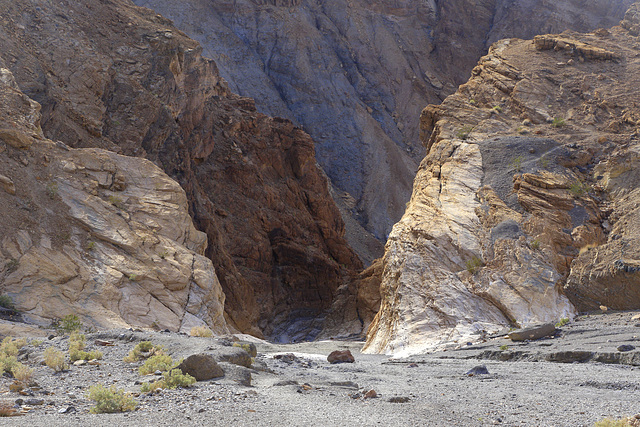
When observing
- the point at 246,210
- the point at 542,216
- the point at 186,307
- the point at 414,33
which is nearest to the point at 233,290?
the point at 246,210

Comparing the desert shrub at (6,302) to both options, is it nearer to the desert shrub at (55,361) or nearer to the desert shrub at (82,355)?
the desert shrub at (82,355)

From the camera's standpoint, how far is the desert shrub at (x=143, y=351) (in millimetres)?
10094

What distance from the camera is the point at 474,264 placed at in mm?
19562

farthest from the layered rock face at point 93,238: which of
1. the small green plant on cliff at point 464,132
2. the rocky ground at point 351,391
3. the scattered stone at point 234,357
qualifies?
the small green plant on cliff at point 464,132

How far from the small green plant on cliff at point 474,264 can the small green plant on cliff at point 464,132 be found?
814 cm

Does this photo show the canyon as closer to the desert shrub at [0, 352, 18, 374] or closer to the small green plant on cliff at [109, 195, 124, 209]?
the small green plant on cliff at [109, 195, 124, 209]

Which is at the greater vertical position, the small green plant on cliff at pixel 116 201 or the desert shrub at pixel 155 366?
the small green plant on cliff at pixel 116 201

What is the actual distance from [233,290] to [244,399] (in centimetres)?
3020

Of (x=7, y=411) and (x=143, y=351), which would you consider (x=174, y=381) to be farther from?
(x=143, y=351)

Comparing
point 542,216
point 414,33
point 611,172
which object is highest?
point 414,33

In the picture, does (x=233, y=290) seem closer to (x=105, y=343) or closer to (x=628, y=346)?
(x=105, y=343)

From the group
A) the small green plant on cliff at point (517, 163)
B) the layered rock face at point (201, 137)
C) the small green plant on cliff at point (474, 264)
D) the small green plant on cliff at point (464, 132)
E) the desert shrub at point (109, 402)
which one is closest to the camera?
the desert shrub at point (109, 402)

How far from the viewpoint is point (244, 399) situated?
7453 mm

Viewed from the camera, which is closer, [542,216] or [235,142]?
[542,216]
